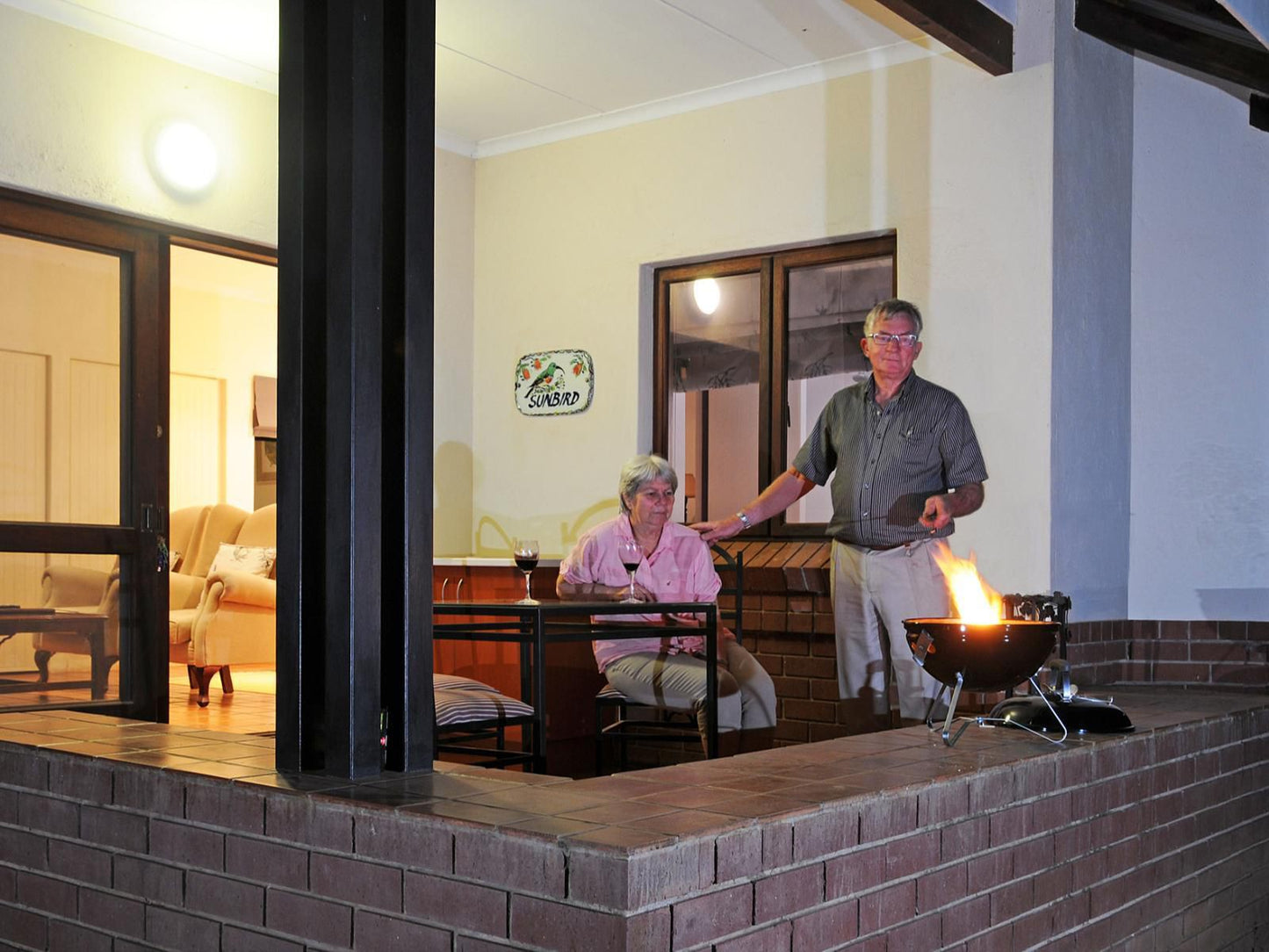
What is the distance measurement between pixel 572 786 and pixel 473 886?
1.17ft

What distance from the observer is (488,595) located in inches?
244

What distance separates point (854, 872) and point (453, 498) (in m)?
4.85

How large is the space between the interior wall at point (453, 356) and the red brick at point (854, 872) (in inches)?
185

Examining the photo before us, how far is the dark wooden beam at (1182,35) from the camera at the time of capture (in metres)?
4.93

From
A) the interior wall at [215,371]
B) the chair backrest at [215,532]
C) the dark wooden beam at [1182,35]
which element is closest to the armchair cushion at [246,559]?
the chair backrest at [215,532]

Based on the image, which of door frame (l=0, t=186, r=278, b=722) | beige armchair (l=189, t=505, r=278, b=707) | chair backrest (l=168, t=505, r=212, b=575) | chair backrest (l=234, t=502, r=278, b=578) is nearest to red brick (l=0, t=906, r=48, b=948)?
door frame (l=0, t=186, r=278, b=722)

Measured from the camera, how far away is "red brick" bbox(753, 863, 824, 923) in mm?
1999

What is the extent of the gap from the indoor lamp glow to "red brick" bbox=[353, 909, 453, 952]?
4.23 m

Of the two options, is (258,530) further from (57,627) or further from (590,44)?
(590,44)

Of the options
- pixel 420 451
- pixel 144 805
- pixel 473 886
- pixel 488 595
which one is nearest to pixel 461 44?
pixel 488 595

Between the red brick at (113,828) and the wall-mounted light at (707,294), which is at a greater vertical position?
the wall-mounted light at (707,294)

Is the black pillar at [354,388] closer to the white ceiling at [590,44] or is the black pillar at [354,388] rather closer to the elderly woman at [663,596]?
the elderly woman at [663,596]

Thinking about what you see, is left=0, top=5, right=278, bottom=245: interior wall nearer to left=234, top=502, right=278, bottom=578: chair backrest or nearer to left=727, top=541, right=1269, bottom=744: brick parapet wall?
left=727, top=541, right=1269, bottom=744: brick parapet wall

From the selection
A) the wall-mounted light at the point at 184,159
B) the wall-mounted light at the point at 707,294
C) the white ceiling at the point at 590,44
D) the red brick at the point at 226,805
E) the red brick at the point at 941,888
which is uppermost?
the white ceiling at the point at 590,44
